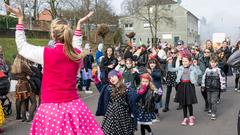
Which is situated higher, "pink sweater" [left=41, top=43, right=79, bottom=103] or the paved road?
"pink sweater" [left=41, top=43, right=79, bottom=103]

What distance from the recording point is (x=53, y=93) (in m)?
4.20

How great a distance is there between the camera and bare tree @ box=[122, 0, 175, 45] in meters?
70.3

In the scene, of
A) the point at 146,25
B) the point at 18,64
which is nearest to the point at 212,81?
the point at 18,64

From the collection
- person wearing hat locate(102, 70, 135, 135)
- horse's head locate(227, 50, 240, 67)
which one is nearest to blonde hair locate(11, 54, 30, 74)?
person wearing hat locate(102, 70, 135, 135)

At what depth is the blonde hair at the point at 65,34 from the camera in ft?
13.2

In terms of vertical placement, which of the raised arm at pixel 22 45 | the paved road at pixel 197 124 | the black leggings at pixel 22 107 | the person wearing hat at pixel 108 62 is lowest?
the paved road at pixel 197 124

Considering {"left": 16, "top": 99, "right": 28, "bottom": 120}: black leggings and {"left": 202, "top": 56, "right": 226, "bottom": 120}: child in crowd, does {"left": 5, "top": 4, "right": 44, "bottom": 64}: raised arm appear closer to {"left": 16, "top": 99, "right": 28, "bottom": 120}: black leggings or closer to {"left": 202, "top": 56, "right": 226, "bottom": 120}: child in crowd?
{"left": 16, "top": 99, "right": 28, "bottom": 120}: black leggings

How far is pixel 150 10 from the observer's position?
72750 mm

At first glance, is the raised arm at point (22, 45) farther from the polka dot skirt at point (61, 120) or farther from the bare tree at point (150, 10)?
the bare tree at point (150, 10)

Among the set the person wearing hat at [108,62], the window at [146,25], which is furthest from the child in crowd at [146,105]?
the window at [146,25]

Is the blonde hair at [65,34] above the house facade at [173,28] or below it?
below

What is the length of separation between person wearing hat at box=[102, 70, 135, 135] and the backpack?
11.7 feet

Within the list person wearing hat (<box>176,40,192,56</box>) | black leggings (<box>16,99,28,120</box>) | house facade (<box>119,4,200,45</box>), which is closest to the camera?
black leggings (<box>16,99,28,120</box>)

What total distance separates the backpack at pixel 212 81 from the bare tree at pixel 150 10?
195 feet
